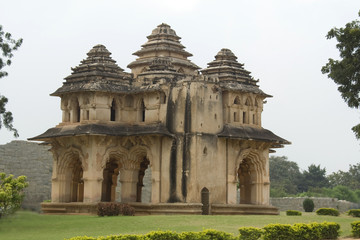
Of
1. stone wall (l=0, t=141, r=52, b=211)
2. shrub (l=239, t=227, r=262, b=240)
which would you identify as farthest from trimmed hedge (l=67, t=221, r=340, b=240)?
stone wall (l=0, t=141, r=52, b=211)

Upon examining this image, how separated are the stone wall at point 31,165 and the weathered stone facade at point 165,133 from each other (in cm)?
853

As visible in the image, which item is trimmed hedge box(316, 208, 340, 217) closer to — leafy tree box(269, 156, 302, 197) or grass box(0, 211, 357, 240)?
grass box(0, 211, 357, 240)

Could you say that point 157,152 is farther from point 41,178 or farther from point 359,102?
point 41,178

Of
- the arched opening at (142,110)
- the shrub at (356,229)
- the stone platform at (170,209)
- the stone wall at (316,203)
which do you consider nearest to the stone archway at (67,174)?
the stone platform at (170,209)

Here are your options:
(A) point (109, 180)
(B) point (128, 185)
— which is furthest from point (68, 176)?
(B) point (128, 185)

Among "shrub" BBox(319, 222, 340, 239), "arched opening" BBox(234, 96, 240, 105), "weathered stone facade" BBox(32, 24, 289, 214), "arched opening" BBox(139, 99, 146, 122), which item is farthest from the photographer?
"arched opening" BBox(234, 96, 240, 105)

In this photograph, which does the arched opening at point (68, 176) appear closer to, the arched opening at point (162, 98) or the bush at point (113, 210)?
the bush at point (113, 210)

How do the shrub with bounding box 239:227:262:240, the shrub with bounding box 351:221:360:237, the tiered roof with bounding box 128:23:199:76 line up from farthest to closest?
the tiered roof with bounding box 128:23:199:76 → the shrub with bounding box 351:221:360:237 → the shrub with bounding box 239:227:262:240

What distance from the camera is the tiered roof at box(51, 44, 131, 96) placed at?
33.1 m

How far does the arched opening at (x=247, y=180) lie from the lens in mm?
34375

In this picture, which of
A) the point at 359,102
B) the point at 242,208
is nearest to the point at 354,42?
the point at 359,102

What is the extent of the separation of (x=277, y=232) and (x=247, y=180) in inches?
570

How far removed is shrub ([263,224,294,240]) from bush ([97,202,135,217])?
34.7 ft

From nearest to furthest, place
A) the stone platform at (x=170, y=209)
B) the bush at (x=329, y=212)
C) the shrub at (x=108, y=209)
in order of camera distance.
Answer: the shrub at (x=108, y=209) → the stone platform at (x=170, y=209) → the bush at (x=329, y=212)
